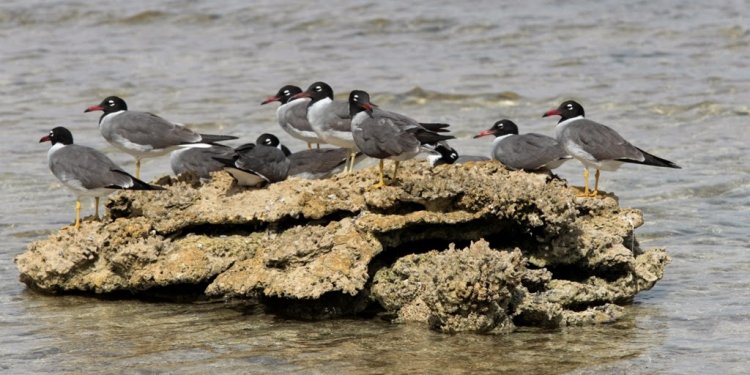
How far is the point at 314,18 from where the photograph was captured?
2455cm

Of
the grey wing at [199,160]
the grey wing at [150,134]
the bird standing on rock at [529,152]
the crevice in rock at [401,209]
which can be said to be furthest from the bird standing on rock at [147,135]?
the crevice in rock at [401,209]

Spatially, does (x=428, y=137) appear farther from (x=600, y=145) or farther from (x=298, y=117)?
(x=298, y=117)

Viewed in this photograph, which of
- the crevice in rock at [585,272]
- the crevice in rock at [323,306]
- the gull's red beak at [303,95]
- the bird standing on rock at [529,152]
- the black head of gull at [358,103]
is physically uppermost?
the gull's red beak at [303,95]

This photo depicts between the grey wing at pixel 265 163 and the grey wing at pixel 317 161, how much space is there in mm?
1445

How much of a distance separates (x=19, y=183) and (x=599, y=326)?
7365 mm

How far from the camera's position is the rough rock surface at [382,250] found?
7902mm

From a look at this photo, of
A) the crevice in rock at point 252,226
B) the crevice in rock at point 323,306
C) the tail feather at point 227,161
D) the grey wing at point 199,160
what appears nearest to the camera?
Result: the crevice in rock at point 323,306

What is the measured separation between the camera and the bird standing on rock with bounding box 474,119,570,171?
994 centimetres

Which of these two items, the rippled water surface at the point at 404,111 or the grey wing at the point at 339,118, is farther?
the grey wing at the point at 339,118

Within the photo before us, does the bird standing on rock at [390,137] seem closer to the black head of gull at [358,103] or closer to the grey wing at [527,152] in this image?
the black head of gull at [358,103]

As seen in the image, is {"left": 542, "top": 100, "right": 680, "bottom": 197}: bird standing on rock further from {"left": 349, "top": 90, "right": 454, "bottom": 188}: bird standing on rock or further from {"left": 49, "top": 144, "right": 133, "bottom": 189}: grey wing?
{"left": 49, "top": 144, "right": 133, "bottom": 189}: grey wing

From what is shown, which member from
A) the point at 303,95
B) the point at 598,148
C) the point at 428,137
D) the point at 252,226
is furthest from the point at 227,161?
the point at 598,148

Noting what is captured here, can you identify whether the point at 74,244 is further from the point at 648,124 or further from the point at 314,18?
the point at 314,18

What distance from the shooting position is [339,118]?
11062 mm
